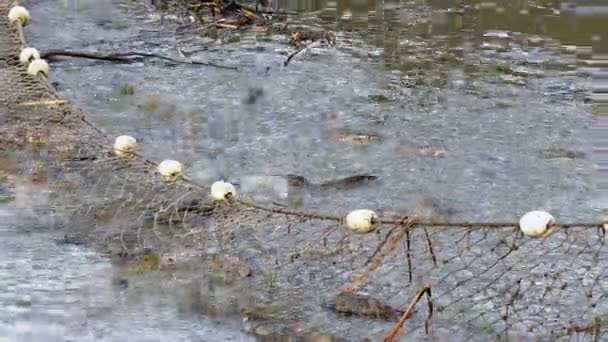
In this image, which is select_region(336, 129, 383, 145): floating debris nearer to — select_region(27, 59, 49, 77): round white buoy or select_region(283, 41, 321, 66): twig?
select_region(283, 41, 321, 66): twig

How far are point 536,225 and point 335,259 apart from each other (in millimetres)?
527

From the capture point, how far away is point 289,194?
281cm

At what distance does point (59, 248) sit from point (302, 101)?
128cm

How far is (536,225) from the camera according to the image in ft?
6.34

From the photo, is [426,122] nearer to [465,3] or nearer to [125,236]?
[125,236]

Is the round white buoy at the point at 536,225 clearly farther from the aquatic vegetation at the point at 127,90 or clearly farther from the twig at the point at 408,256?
the aquatic vegetation at the point at 127,90

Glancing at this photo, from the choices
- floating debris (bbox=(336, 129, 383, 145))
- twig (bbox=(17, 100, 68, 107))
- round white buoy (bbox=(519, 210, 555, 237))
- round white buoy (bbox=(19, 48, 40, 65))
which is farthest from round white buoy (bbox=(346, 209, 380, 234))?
round white buoy (bbox=(19, 48, 40, 65))

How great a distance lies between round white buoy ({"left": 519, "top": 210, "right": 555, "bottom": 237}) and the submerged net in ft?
0.15

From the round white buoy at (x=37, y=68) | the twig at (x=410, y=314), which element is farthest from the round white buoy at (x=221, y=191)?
the round white buoy at (x=37, y=68)

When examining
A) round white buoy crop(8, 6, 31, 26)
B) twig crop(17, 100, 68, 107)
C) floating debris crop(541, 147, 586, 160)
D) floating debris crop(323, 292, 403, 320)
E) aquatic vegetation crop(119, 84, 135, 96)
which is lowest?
floating debris crop(323, 292, 403, 320)

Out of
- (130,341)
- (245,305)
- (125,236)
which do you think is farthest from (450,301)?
(125,236)

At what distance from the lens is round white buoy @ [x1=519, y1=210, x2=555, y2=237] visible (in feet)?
6.34

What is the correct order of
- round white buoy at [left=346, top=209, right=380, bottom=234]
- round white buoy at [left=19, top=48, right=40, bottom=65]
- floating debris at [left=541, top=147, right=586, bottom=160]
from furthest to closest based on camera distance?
round white buoy at [left=19, top=48, right=40, bottom=65] → floating debris at [left=541, top=147, right=586, bottom=160] → round white buoy at [left=346, top=209, right=380, bottom=234]

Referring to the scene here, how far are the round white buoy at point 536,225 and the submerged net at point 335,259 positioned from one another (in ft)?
0.15
